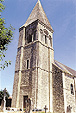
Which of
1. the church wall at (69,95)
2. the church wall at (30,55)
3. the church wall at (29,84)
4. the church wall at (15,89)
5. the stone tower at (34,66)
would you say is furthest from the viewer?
the church wall at (30,55)

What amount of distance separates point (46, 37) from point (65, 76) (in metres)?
9.13

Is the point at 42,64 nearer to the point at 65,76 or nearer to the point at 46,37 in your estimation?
the point at 65,76

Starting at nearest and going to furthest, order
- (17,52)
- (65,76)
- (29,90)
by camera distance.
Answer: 1. (29,90)
2. (65,76)
3. (17,52)

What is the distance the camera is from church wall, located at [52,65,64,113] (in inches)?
760

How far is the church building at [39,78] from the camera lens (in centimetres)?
1928

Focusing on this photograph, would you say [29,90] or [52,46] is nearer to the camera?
[29,90]

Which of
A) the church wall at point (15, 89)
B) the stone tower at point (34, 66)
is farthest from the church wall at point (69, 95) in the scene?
the church wall at point (15, 89)

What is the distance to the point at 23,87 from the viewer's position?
20734 millimetres

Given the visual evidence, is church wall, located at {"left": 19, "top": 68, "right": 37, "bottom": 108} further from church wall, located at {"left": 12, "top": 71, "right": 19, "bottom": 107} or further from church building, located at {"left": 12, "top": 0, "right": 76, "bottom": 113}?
church wall, located at {"left": 12, "top": 71, "right": 19, "bottom": 107}

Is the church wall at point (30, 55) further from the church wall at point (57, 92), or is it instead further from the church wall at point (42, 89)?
the church wall at point (57, 92)

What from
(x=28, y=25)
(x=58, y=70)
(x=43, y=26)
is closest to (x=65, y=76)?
(x=58, y=70)

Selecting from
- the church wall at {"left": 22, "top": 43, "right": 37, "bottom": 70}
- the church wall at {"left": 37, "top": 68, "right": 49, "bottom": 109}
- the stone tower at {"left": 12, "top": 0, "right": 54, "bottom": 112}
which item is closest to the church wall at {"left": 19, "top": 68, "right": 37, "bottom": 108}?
the stone tower at {"left": 12, "top": 0, "right": 54, "bottom": 112}

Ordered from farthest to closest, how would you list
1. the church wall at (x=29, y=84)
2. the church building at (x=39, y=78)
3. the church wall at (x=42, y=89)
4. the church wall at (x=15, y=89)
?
the church wall at (x=15, y=89) < the church building at (x=39, y=78) < the church wall at (x=29, y=84) < the church wall at (x=42, y=89)

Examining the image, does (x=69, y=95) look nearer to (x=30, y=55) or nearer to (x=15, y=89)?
(x=15, y=89)
